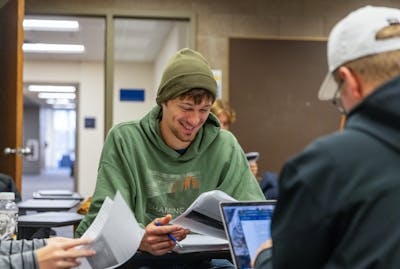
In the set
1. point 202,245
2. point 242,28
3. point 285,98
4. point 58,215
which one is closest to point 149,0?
point 242,28

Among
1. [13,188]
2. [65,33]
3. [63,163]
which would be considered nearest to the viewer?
[13,188]

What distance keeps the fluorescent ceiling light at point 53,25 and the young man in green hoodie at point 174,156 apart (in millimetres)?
4831

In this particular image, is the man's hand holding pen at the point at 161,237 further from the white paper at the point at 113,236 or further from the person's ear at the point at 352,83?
the person's ear at the point at 352,83

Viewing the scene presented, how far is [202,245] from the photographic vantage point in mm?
1435

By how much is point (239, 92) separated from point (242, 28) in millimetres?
552

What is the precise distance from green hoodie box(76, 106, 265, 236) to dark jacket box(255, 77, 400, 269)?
91cm

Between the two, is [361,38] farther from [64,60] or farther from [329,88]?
[64,60]

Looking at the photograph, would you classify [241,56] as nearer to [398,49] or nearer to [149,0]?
[149,0]

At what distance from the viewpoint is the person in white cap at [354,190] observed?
752 mm

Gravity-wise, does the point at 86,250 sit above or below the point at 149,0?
below


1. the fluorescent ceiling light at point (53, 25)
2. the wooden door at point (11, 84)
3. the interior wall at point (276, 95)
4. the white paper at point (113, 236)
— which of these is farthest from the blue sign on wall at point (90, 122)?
the white paper at point (113, 236)

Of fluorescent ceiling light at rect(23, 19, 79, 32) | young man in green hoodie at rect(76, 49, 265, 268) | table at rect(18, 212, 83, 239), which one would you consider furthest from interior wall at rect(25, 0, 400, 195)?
young man in green hoodie at rect(76, 49, 265, 268)

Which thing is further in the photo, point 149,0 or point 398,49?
point 149,0

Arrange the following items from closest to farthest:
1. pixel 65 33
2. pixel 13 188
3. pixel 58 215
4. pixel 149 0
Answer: pixel 58 215 < pixel 13 188 < pixel 149 0 < pixel 65 33
